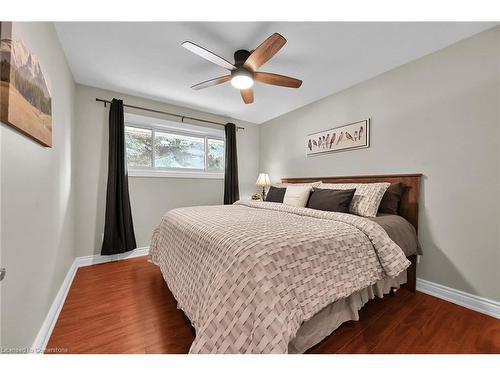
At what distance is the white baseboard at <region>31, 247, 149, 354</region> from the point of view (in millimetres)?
1279

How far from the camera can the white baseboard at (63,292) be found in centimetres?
128

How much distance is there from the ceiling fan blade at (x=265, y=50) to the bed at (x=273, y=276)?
1319mm

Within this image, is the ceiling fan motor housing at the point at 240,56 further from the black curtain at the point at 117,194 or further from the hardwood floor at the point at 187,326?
the hardwood floor at the point at 187,326

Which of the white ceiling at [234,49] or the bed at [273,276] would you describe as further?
the white ceiling at [234,49]

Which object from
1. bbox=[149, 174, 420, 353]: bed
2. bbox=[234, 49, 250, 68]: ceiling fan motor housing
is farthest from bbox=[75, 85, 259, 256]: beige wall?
bbox=[234, 49, 250, 68]: ceiling fan motor housing

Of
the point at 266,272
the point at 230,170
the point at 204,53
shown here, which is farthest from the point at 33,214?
the point at 230,170

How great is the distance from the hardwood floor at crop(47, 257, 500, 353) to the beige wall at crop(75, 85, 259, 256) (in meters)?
1.00

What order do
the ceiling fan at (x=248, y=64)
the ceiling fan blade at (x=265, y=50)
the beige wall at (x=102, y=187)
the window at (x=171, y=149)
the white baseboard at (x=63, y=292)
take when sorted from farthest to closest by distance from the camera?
the window at (x=171, y=149)
the beige wall at (x=102, y=187)
the ceiling fan at (x=248, y=64)
the ceiling fan blade at (x=265, y=50)
the white baseboard at (x=63, y=292)

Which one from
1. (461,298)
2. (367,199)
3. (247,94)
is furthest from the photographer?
(247,94)

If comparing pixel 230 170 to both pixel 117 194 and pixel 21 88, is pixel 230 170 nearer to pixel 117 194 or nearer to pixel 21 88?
pixel 117 194

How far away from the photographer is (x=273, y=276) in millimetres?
976

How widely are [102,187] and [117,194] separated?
25cm

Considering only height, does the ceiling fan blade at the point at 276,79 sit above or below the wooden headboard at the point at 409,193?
above

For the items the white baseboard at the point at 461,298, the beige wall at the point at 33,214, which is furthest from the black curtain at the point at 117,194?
the white baseboard at the point at 461,298
